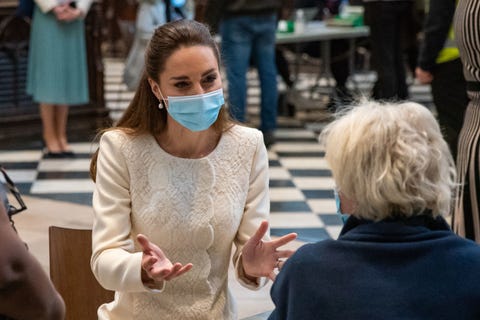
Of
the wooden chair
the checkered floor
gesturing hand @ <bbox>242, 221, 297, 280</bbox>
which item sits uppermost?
gesturing hand @ <bbox>242, 221, 297, 280</bbox>

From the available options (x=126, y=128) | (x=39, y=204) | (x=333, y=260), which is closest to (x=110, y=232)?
(x=126, y=128)

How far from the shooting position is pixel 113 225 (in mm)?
2695

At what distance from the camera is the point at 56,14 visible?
24.3 feet

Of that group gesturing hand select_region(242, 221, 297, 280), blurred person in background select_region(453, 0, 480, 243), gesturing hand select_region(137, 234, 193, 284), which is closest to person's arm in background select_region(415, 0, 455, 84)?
blurred person in background select_region(453, 0, 480, 243)

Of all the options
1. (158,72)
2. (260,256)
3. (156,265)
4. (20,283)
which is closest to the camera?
(20,283)

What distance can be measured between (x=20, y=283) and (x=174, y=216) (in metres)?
0.93

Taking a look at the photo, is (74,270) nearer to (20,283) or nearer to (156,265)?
(156,265)

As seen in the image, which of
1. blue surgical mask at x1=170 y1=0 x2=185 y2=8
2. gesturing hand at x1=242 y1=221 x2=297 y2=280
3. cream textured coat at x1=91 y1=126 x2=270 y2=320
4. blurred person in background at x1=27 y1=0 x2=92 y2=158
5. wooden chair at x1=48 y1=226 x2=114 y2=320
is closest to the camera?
gesturing hand at x1=242 y1=221 x2=297 y2=280

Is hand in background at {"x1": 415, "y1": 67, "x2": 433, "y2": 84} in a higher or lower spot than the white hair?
lower

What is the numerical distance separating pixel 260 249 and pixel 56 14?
5.19 m

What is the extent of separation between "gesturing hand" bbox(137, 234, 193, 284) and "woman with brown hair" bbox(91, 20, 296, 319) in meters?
0.25

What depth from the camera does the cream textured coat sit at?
2.74 m

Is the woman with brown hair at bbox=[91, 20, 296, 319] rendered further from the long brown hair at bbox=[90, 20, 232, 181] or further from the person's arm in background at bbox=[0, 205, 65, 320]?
the person's arm in background at bbox=[0, 205, 65, 320]

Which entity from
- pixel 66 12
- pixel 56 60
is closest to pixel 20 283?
pixel 66 12
